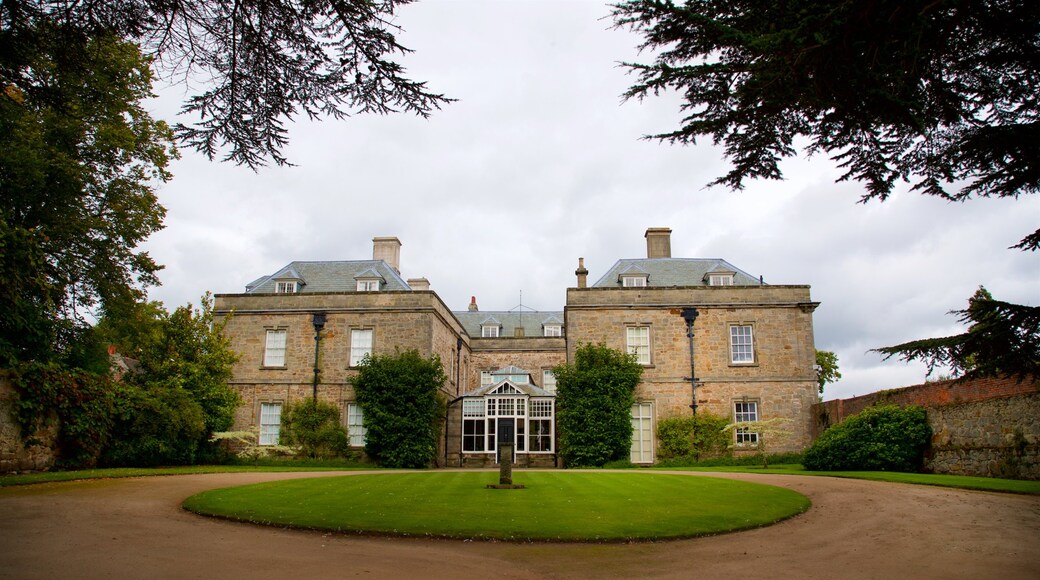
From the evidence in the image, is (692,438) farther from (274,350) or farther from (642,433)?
(274,350)

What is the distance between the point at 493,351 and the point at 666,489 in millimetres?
20495

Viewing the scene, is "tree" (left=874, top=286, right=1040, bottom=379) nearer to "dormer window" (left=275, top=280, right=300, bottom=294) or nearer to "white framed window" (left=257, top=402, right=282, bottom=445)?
"white framed window" (left=257, top=402, right=282, bottom=445)

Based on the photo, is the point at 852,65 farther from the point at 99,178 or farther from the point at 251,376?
the point at 251,376

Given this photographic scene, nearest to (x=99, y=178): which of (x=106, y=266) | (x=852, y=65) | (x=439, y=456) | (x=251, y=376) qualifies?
(x=106, y=266)

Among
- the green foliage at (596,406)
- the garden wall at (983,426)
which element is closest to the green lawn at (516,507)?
the garden wall at (983,426)

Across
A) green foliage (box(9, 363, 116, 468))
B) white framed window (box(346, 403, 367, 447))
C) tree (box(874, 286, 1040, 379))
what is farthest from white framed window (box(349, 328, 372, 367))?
tree (box(874, 286, 1040, 379))

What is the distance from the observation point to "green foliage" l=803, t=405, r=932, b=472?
1603 centimetres

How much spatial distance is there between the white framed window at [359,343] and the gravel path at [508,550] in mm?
15054

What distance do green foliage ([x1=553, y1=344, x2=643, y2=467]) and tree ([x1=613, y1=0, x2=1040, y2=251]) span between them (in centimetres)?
1710

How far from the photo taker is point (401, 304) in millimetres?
24703

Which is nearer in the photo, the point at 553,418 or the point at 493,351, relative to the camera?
the point at 553,418

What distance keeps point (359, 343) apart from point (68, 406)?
10.2m

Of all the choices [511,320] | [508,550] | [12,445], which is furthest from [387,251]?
[508,550]

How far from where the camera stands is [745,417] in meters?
23.7
